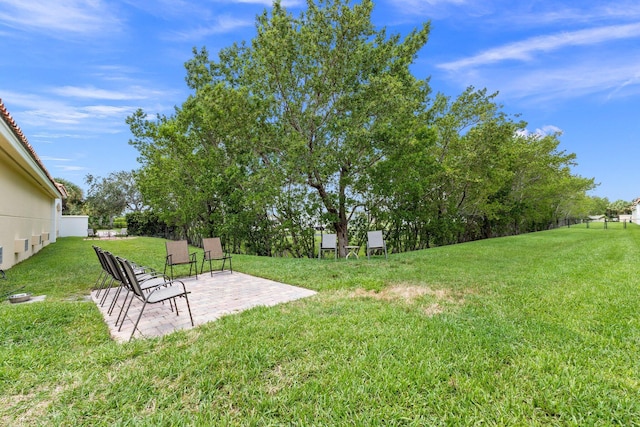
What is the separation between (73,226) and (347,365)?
2868cm

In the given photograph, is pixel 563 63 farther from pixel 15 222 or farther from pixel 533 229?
pixel 533 229

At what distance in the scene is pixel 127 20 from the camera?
800 cm

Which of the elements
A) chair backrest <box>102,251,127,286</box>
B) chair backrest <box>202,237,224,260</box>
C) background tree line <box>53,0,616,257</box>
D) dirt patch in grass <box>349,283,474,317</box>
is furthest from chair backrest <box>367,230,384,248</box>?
chair backrest <box>102,251,127,286</box>

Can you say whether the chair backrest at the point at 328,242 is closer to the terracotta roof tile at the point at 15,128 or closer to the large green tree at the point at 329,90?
the large green tree at the point at 329,90

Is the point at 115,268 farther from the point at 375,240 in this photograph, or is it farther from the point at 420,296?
the point at 375,240

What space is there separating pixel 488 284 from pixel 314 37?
8.80 m

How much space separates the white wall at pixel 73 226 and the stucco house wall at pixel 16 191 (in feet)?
48.5

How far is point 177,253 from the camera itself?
6.67 m

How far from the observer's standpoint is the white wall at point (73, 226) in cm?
2328

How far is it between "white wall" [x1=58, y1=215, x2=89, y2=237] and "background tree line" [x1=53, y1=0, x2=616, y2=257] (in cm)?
1061

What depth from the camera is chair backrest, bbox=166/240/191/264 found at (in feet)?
21.6

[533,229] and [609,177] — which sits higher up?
[609,177]

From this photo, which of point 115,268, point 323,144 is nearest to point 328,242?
point 323,144

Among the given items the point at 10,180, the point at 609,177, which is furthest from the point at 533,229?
the point at 10,180
